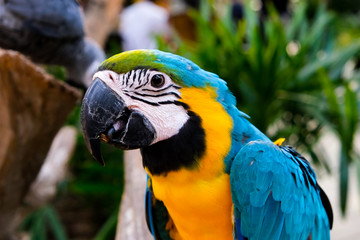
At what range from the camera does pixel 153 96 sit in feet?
2.18

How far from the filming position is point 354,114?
1.53 metres

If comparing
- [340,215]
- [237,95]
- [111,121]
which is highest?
[111,121]

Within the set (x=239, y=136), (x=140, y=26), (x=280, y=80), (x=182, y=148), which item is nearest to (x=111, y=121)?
(x=182, y=148)

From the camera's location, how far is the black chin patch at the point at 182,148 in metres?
0.68

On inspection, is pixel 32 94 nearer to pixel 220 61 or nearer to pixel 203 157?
pixel 203 157

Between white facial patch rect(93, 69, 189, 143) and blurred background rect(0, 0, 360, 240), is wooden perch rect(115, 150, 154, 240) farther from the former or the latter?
white facial patch rect(93, 69, 189, 143)

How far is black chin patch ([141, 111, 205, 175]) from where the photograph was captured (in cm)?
68

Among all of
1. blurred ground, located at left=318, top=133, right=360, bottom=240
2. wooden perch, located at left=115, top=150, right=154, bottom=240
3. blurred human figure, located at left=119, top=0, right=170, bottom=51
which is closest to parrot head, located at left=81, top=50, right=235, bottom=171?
wooden perch, located at left=115, top=150, right=154, bottom=240

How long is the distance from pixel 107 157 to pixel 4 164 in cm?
105

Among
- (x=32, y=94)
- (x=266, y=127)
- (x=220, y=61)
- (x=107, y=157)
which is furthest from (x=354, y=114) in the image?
(x=107, y=157)

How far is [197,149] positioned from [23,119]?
2.47 ft

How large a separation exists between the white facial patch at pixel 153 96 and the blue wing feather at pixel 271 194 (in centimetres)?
14

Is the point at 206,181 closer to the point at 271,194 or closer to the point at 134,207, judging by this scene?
the point at 271,194

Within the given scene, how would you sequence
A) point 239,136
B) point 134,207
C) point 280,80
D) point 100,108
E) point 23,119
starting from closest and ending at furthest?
point 100,108
point 239,136
point 134,207
point 23,119
point 280,80
